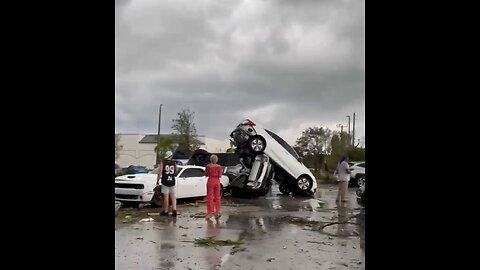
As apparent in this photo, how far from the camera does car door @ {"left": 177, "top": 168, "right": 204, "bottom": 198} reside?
467 inches

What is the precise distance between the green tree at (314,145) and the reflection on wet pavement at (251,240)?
22.6 feet

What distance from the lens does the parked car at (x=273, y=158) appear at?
1472 cm

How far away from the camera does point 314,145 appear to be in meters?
21.1

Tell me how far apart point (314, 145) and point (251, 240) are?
567 inches

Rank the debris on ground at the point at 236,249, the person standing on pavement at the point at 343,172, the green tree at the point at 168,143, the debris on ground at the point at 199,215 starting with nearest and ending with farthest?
the debris on ground at the point at 236,249
the debris on ground at the point at 199,215
the person standing on pavement at the point at 343,172
the green tree at the point at 168,143

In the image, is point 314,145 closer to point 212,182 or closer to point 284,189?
point 284,189

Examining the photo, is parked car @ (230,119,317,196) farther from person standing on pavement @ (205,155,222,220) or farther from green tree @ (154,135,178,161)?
green tree @ (154,135,178,161)

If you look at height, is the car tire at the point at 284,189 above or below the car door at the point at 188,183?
below

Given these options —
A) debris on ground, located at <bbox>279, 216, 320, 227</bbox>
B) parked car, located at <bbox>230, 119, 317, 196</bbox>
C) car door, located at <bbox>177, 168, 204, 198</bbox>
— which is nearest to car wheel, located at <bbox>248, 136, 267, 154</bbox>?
parked car, located at <bbox>230, 119, 317, 196</bbox>

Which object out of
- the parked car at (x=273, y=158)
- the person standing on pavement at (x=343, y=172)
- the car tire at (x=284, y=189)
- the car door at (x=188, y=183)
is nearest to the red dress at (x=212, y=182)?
the car door at (x=188, y=183)

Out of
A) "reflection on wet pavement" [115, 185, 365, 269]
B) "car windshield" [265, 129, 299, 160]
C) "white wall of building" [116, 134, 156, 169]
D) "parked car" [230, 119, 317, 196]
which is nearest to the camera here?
"reflection on wet pavement" [115, 185, 365, 269]

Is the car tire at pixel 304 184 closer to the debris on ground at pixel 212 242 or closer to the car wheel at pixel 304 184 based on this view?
the car wheel at pixel 304 184
